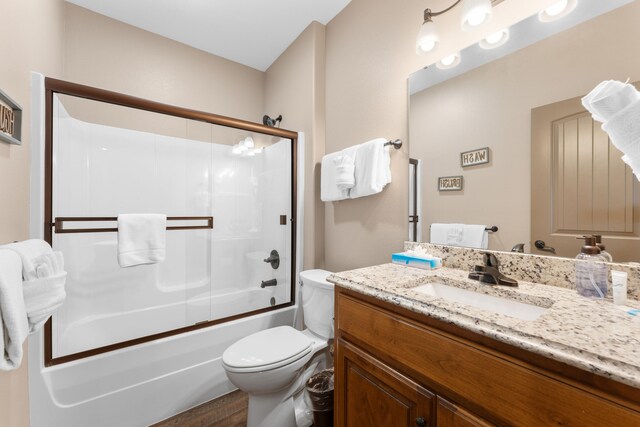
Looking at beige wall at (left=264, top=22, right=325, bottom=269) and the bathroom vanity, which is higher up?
beige wall at (left=264, top=22, right=325, bottom=269)

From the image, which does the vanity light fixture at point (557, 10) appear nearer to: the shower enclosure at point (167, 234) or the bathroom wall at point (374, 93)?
the bathroom wall at point (374, 93)

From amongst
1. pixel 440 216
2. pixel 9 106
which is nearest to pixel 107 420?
pixel 9 106

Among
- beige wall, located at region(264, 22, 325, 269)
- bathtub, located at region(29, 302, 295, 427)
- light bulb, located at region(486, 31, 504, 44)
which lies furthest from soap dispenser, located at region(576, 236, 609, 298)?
bathtub, located at region(29, 302, 295, 427)

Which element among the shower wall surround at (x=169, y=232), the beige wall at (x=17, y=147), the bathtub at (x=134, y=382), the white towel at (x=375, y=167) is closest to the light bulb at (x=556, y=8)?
the white towel at (x=375, y=167)

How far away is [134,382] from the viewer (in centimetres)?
143

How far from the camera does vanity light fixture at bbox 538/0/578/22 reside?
896mm

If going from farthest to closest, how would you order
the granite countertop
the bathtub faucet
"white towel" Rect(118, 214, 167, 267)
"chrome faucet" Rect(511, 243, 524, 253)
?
the bathtub faucet < "white towel" Rect(118, 214, 167, 267) < "chrome faucet" Rect(511, 243, 524, 253) < the granite countertop

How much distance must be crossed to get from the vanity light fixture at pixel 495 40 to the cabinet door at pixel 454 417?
1.30 m

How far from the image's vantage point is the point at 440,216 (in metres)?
1.28

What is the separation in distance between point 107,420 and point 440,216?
1.98 meters

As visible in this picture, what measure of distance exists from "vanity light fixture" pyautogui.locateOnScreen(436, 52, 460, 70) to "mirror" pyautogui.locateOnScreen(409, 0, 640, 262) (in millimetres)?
19

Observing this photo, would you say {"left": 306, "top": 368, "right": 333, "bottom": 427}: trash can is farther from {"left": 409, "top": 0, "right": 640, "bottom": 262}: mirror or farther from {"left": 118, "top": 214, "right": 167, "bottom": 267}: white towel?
{"left": 118, "top": 214, "right": 167, "bottom": 267}: white towel

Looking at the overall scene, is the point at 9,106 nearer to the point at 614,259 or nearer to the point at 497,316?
the point at 497,316

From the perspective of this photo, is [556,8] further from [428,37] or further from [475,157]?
[475,157]
